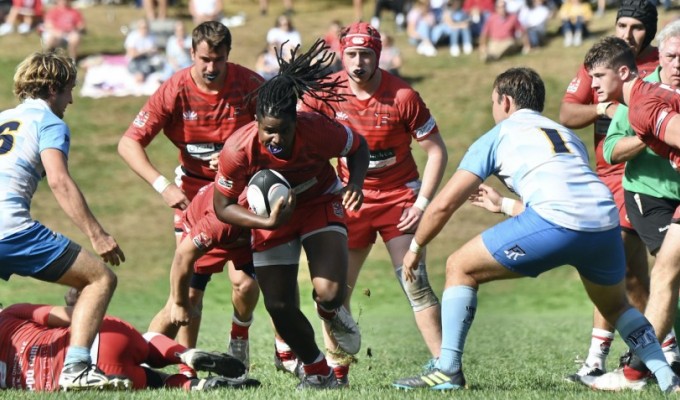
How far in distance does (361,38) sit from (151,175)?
1850 mm

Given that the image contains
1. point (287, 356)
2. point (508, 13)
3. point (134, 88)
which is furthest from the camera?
point (508, 13)

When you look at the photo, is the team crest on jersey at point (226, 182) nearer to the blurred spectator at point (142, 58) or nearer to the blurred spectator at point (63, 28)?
the blurred spectator at point (142, 58)

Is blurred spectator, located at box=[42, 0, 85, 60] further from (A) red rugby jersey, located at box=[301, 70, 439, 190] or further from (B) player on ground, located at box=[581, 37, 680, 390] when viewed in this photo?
(B) player on ground, located at box=[581, 37, 680, 390]

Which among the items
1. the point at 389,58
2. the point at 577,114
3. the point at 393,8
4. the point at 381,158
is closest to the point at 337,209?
the point at 381,158

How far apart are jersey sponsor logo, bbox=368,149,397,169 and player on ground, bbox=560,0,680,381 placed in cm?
131

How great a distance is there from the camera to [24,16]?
1061 inches

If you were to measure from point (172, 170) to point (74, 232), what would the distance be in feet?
9.81

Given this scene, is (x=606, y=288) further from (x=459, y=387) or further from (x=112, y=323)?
(x=112, y=323)

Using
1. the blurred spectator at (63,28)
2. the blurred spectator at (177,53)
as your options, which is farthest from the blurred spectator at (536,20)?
the blurred spectator at (63,28)

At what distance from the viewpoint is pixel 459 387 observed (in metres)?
6.43

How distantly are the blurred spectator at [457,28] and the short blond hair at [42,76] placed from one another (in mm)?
20100

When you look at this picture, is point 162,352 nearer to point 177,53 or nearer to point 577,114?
point 577,114

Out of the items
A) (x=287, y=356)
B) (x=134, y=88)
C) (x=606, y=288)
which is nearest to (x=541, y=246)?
(x=606, y=288)

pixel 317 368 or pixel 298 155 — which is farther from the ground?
pixel 298 155
